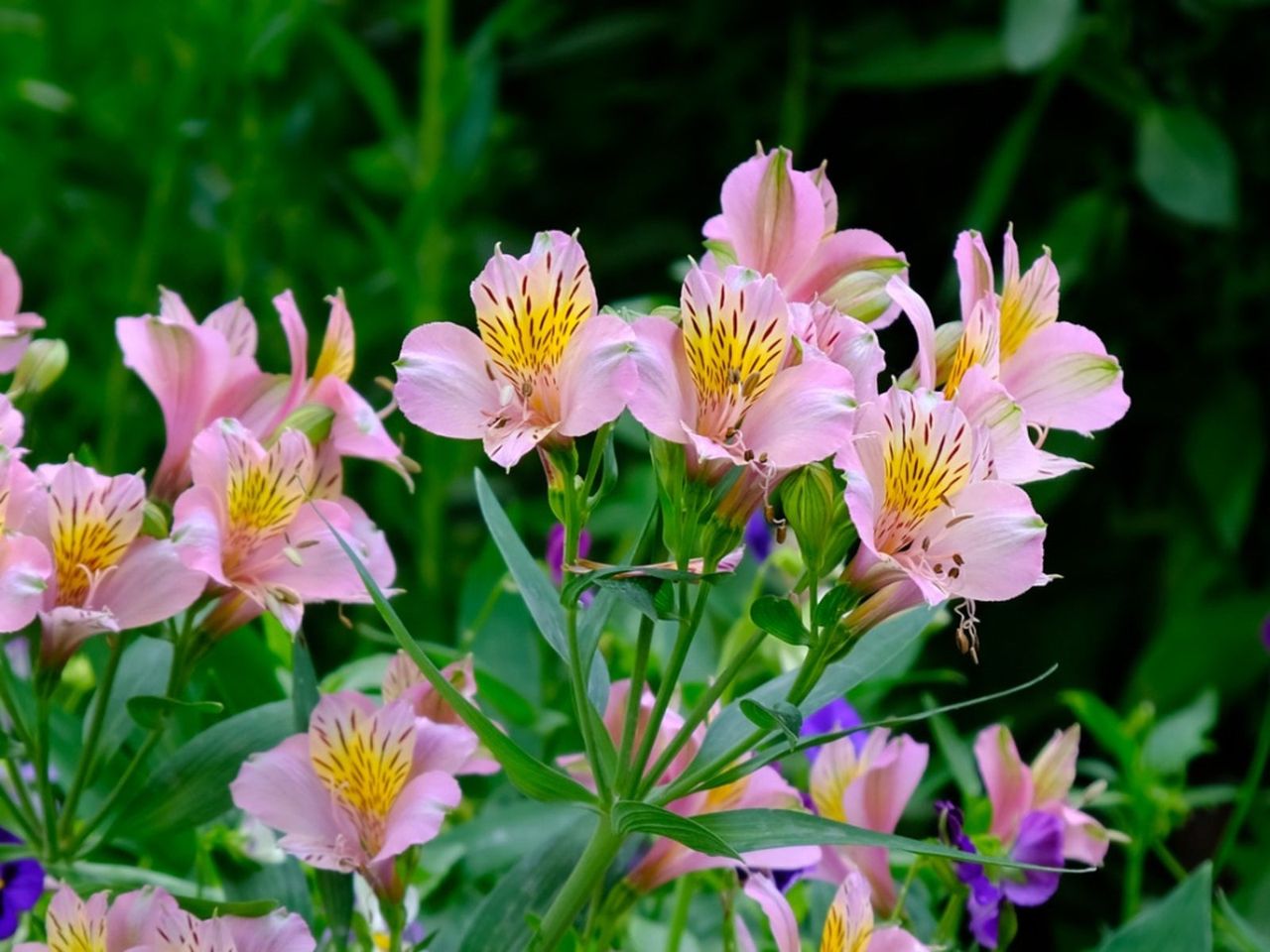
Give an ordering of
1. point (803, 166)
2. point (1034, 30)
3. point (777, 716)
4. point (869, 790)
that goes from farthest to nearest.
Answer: point (803, 166), point (1034, 30), point (869, 790), point (777, 716)

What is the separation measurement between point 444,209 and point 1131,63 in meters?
0.48

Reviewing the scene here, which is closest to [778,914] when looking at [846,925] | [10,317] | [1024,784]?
[846,925]

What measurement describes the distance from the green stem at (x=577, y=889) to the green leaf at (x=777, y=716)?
0.04 meters

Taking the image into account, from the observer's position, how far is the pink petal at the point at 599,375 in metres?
0.29

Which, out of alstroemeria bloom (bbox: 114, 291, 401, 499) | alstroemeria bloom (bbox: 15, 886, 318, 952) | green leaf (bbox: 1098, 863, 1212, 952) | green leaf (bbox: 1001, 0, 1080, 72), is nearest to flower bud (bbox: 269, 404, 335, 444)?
alstroemeria bloom (bbox: 114, 291, 401, 499)

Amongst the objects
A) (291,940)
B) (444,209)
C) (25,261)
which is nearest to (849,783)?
(291,940)

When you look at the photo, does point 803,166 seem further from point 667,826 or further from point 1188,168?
point 667,826

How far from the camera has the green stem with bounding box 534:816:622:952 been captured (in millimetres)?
318

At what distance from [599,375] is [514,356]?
0.09 feet

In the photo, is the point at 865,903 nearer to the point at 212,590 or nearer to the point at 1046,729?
the point at 212,590

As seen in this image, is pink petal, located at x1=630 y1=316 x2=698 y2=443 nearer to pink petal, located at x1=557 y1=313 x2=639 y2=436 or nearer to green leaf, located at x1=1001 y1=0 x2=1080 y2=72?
pink petal, located at x1=557 y1=313 x2=639 y2=436

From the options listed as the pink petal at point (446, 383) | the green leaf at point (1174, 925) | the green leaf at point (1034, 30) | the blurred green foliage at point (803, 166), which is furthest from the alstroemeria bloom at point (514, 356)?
the green leaf at point (1034, 30)

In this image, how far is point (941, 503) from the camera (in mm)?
300

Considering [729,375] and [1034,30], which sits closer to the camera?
[729,375]
